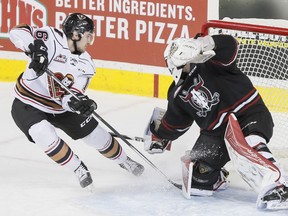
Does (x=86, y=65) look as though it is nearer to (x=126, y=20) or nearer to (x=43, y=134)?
(x=43, y=134)

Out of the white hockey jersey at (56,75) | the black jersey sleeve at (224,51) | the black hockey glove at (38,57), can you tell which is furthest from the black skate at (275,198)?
the black hockey glove at (38,57)

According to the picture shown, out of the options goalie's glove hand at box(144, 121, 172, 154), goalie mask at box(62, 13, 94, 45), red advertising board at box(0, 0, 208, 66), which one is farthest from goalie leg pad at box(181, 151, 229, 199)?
red advertising board at box(0, 0, 208, 66)

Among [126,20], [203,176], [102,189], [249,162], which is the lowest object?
[102,189]

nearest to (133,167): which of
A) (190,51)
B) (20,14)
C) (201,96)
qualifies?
(201,96)

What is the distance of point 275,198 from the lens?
3.94m

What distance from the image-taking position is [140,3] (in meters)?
6.16

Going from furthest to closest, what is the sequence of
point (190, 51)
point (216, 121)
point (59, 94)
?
1. point (59, 94)
2. point (216, 121)
3. point (190, 51)

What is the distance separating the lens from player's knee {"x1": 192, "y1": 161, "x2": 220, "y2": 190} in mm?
4285

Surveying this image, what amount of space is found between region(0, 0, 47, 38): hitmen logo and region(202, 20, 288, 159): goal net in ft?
5.79

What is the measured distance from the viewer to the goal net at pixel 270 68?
502 cm

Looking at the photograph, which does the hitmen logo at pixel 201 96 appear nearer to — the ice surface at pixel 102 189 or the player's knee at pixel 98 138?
the ice surface at pixel 102 189

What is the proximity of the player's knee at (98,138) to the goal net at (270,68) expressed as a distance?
89cm

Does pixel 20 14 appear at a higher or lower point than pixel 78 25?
lower

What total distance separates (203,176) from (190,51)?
68 cm
